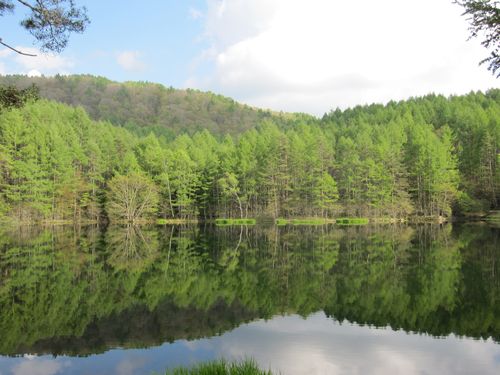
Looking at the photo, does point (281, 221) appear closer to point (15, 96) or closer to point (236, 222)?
point (236, 222)

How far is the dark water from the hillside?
131 metres

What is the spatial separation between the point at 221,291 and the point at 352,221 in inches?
1905

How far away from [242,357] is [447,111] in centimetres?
10598

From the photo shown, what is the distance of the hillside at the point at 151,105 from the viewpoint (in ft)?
537

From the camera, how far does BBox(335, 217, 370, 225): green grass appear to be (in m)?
62.4

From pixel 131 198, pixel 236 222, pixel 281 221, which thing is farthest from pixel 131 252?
pixel 281 221

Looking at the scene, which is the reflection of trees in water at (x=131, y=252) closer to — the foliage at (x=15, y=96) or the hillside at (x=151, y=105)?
the foliage at (x=15, y=96)

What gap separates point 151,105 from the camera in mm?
180500

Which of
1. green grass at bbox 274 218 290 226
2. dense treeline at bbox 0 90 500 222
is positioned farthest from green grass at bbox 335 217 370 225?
green grass at bbox 274 218 290 226

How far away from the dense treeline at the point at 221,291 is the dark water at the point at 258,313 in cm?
6

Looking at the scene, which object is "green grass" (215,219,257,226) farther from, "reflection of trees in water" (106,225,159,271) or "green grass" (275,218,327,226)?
"reflection of trees in water" (106,225,159,271)

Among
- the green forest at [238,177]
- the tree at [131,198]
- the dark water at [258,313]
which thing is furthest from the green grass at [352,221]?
the dark water at [258,313]

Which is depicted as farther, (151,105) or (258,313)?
(151,105)

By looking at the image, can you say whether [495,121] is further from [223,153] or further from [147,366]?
[147,366]
